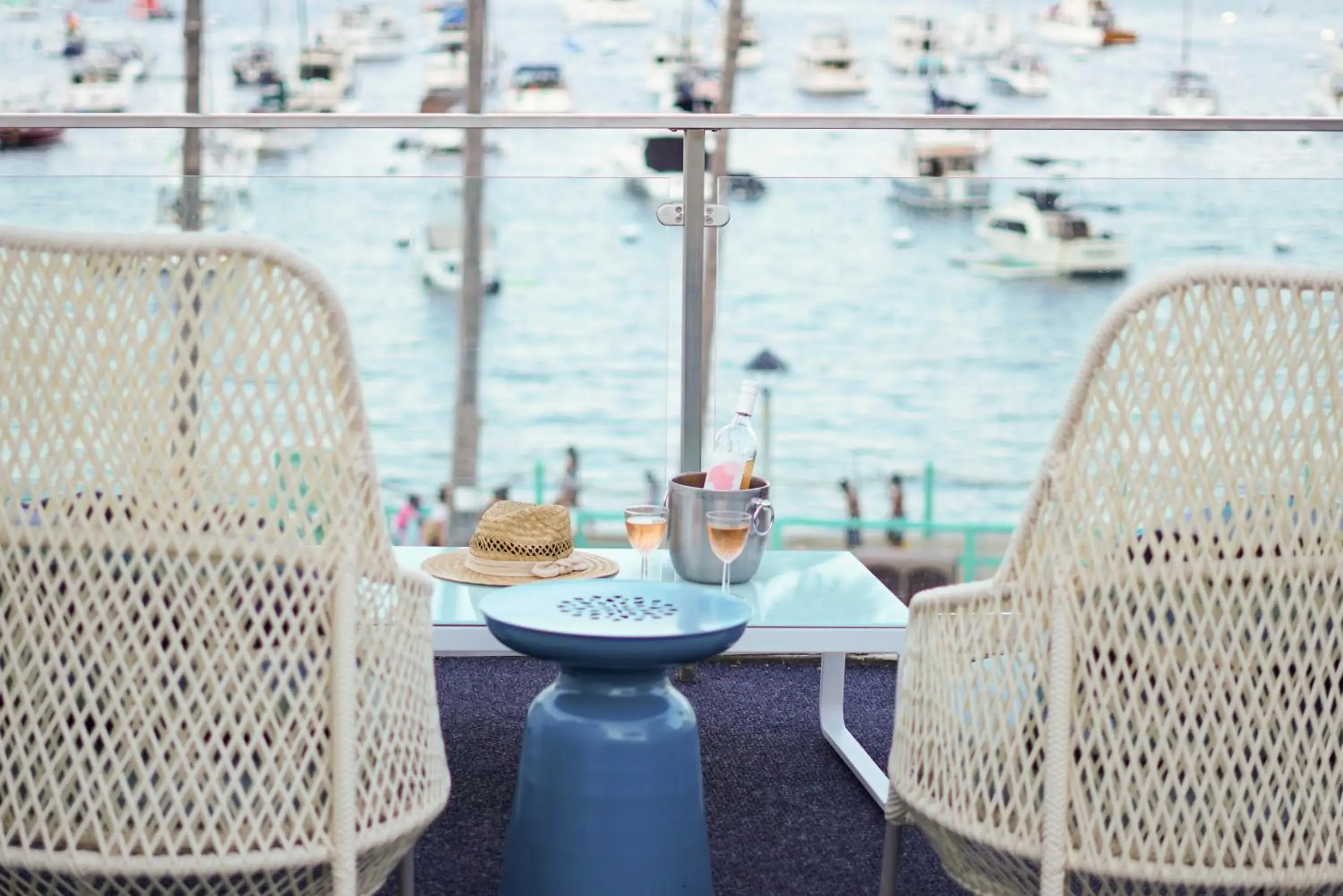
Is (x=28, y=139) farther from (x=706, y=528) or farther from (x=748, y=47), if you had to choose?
(x=706, y=528)

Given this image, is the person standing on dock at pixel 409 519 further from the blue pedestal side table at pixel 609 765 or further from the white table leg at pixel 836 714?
the blue pedestal side table at pixel 609 765

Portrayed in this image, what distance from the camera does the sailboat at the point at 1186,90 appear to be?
20578mm

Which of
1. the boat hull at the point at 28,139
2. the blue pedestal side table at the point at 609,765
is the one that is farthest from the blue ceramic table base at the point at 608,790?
the boat hull at the point at 28,139

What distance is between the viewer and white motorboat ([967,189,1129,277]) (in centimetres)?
1368

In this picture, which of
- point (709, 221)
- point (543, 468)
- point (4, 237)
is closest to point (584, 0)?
point (543, 468)

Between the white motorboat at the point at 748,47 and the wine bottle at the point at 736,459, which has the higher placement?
the white motorboat at the point at 748,47

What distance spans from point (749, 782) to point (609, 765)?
0.82 metres

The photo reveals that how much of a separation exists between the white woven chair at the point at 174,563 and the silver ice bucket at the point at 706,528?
869 millimetres

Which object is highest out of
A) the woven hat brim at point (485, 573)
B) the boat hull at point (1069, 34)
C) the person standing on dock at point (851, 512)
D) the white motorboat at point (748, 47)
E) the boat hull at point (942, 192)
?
the boat hull at point (1069, 34)

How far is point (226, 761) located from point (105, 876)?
0.15 m

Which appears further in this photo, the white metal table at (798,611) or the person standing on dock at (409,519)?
the person standing on dock at (409,519)

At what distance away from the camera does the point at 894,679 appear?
3.07m

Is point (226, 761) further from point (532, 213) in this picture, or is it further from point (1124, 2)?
point (1124, 2)

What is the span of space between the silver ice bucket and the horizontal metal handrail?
31.5 inches
